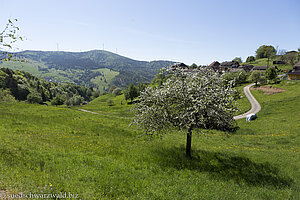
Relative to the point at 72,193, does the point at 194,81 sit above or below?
above

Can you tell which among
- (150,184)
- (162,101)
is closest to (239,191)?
(150,184)

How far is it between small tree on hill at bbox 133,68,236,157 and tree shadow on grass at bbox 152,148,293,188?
157cm

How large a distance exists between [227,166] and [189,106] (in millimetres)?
6232

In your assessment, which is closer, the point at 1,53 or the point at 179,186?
the point at 179,186

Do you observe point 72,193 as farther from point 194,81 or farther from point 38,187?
point 194,81

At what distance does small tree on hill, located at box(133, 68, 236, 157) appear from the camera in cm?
1251

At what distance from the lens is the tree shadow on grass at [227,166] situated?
11.3m

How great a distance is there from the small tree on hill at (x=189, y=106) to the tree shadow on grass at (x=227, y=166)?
5.15ft

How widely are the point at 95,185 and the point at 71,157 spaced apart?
4605 mm

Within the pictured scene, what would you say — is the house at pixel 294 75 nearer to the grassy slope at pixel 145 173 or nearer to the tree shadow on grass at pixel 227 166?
the grassy slope at pixel 145 173

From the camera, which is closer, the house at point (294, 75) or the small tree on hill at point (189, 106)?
the small tree on hill at point (189, 106)

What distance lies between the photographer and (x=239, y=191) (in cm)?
933

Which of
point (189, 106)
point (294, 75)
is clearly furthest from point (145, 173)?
Result: point (294, 75)

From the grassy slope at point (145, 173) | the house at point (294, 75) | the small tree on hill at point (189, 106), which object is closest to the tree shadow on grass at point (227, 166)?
the grassy slope at point (145, 173)
